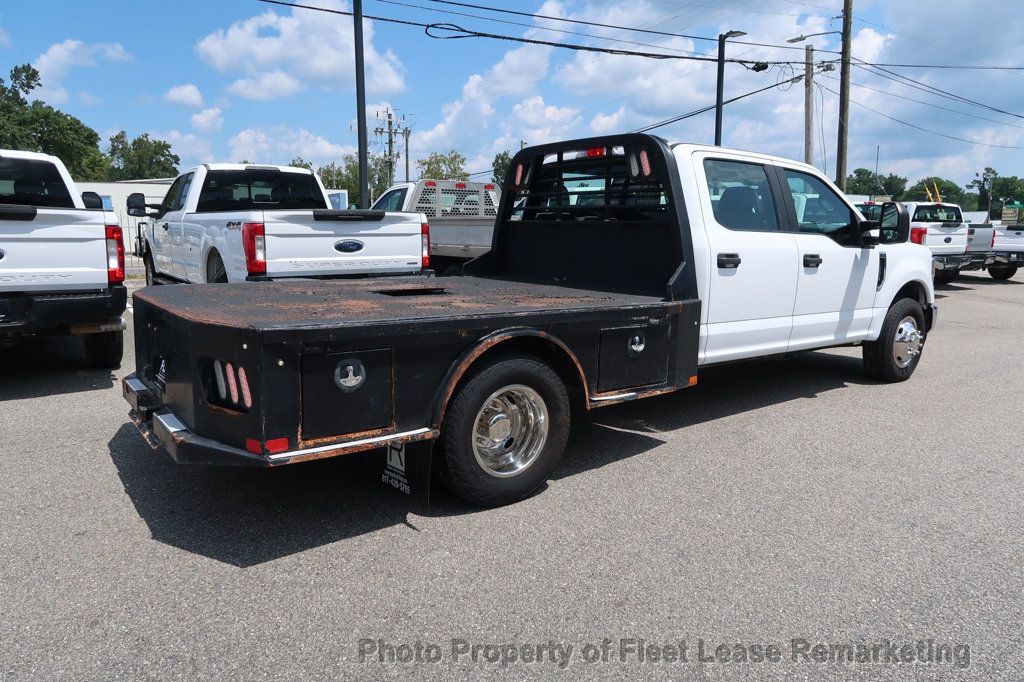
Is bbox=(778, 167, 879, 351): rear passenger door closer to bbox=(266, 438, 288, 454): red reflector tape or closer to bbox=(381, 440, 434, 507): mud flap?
bbox=(381, 440, 434, 507): mud flap

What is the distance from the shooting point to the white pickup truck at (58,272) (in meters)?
6.15

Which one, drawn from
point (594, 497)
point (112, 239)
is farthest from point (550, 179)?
point (112, 239)

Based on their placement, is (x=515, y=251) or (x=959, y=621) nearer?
(x=959, y=621)

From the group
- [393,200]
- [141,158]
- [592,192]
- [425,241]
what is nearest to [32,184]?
[425,241]

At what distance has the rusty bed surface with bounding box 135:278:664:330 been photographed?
12.0 feet

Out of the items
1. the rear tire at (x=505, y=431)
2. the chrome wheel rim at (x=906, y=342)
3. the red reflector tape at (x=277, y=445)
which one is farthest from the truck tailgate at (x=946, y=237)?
the red reflector tape at (x=277, y=445)

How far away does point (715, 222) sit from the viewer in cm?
546

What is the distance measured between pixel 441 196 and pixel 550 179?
8726 mm

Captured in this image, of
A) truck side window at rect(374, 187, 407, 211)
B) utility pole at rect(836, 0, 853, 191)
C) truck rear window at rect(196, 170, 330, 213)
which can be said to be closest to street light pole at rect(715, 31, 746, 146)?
utility pole at rect(836, 0, 853, 191)

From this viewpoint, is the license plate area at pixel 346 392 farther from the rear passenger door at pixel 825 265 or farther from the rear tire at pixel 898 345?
the rear tire at pixel 898 345

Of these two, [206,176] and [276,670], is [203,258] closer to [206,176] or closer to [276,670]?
[206,176]

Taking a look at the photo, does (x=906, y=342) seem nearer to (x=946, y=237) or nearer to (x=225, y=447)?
(x=225, y=447)

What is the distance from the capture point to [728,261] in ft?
17.8

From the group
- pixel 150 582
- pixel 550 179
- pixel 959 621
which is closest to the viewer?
pixel 959 621
